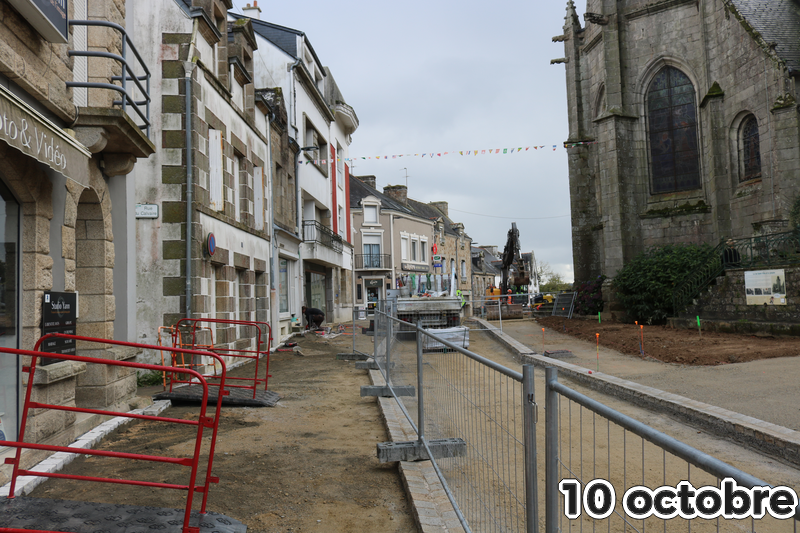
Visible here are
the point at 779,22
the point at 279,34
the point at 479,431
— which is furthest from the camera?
the point at 279,34

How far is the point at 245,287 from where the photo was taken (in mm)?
14734

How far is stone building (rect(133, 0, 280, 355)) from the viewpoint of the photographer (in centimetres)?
1097

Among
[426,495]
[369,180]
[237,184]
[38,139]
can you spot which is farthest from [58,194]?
[369,180]

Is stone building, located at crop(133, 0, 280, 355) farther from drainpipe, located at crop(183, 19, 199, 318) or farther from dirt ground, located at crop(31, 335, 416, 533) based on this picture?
dirt ground, located at crop(31, 335, 416, 533)

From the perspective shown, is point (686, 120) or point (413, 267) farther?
point (413, 267)

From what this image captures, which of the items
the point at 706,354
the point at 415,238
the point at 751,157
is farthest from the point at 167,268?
the point at 415,238

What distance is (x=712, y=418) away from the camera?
673 centimetres

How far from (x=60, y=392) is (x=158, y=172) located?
6158 mm

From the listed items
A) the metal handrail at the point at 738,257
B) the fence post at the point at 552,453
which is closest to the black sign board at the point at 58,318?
the fence post at the point at 552,453

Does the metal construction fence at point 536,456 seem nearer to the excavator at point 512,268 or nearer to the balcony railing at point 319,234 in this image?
the balcony railing at point 319,234

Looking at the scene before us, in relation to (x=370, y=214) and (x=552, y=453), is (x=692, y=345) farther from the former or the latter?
(x=370, y=214)

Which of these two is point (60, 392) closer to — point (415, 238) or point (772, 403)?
point (772, 403)

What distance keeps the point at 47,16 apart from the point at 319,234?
19.2 metres

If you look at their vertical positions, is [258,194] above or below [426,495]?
above
